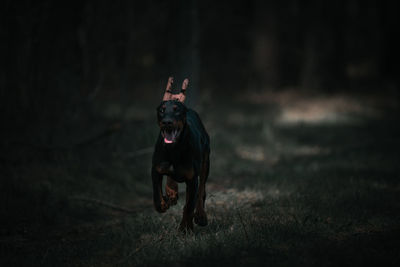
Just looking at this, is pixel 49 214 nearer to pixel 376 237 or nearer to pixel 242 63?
pixel 376 237

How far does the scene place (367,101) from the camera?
71.0 ft

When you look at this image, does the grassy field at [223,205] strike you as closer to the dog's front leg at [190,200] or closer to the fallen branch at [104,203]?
the fallen branch at [104,203]

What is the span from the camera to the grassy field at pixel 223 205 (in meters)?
5.19

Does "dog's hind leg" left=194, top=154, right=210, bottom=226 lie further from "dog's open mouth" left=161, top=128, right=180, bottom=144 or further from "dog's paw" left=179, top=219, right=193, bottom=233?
"dog's open mouth" left=161, top=128, right=180, bottom=144

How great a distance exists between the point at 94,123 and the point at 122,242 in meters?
5.39

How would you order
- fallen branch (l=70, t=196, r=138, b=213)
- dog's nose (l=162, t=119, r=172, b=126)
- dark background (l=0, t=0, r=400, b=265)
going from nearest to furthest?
dog's nose (l=162, t=119, r=172, b=126) < dark background (l=0, t=0, r=400, b=265) < fallen branch (l=70, t=196, r=138, b=213)

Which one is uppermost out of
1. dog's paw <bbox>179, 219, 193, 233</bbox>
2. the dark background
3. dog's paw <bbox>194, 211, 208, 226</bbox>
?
the dark background

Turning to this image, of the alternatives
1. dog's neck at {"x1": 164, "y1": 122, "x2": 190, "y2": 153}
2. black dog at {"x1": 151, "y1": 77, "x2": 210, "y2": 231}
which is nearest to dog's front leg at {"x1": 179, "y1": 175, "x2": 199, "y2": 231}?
black dog at {"x1": 151, "y1": 77, "x2": 210, "y2": 231}

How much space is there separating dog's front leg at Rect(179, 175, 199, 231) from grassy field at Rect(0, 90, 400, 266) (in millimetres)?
160

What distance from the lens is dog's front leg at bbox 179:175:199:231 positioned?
5402 mm

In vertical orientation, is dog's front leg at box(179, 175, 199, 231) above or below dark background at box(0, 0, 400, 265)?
below

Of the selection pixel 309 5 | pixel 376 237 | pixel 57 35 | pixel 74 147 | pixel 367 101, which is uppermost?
pixel 309 5

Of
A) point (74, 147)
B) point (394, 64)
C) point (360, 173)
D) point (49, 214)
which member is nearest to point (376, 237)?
point (360, 173)

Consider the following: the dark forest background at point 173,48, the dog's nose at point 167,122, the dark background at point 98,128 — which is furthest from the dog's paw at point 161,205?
the dark forest background at point 173,48
